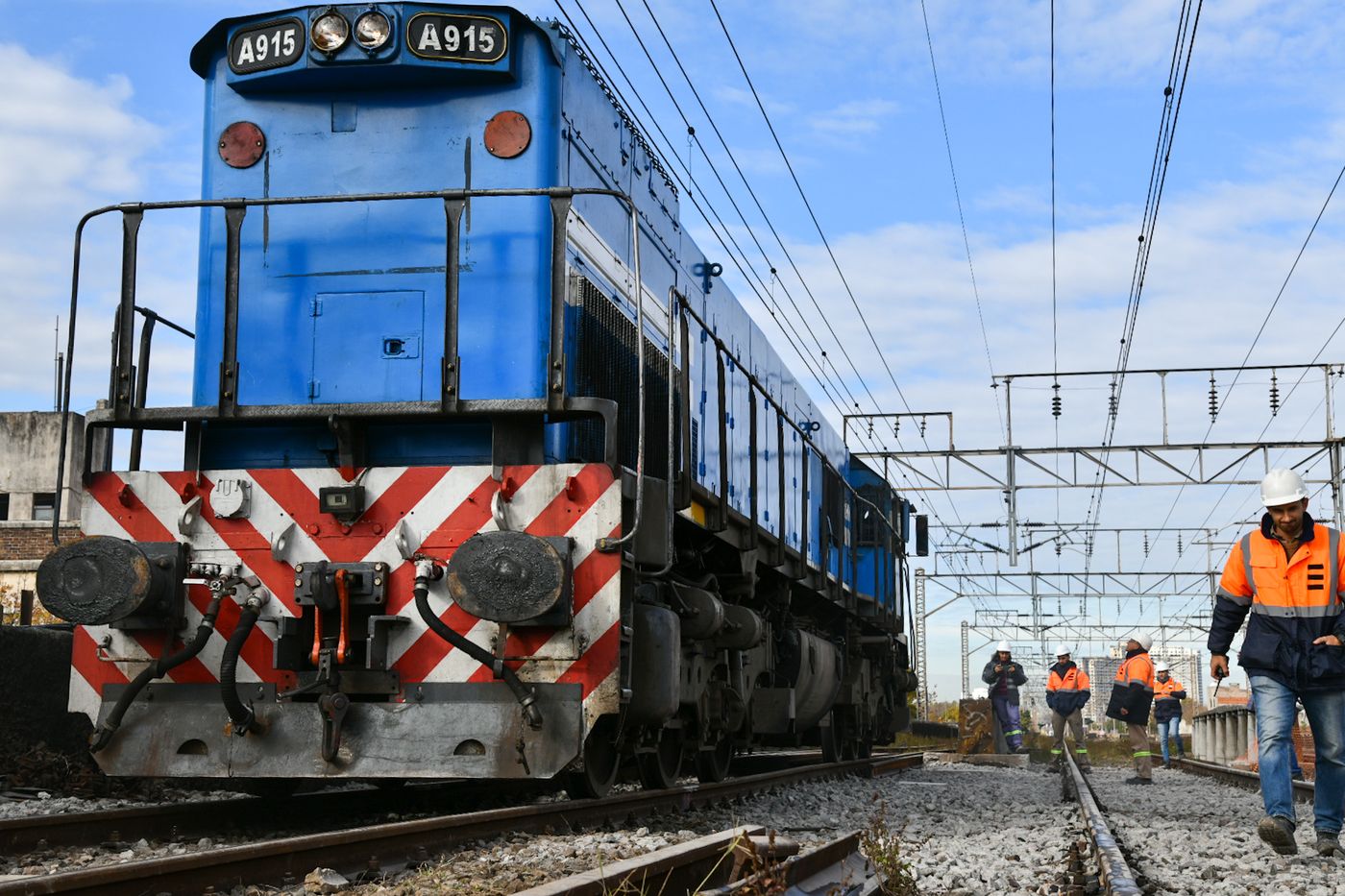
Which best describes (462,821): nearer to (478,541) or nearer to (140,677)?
(478,541)

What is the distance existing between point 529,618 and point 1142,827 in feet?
11.1

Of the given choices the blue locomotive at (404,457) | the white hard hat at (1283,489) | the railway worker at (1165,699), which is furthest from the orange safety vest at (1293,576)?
the railway worker at (1165,699)

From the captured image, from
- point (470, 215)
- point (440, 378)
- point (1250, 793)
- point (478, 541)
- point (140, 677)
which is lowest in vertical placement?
point (1250, 793)

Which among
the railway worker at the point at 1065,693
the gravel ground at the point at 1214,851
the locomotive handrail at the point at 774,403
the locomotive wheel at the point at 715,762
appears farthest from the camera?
the railway worker at the point at 1065,693

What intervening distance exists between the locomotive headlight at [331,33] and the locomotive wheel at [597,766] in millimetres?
3112

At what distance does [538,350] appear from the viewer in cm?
616

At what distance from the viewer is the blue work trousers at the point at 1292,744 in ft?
18.7

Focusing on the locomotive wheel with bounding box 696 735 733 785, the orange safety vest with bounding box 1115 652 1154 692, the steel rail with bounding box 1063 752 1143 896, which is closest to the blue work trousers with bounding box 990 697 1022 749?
the orange safety vest with bounding box 1115 652 1154 692

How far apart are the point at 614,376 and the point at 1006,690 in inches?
561

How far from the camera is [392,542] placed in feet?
19.1

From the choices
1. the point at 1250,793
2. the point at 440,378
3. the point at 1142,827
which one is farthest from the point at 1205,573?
the point at 440,378

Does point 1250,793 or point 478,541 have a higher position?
point 478,541

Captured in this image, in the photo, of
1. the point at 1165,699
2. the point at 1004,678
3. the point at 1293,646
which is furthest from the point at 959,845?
the point at 1004,678

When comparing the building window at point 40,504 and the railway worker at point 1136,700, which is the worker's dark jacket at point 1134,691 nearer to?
the railway worker at point 1136,700
